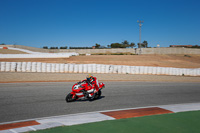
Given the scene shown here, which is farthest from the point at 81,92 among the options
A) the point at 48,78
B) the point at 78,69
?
the point at 78,69

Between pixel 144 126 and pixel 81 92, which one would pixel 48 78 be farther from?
pixel 144 126

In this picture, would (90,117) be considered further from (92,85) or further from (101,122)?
(92,85)

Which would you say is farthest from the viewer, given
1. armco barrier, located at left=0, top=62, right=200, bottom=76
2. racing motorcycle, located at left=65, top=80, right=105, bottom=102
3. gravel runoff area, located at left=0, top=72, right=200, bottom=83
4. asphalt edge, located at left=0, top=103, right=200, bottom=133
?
armco barrier, located at left=0, top=62, right=200, bottom=76

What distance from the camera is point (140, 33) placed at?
58844 millimetres

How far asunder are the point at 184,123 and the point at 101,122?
8.87 ft

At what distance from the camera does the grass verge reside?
5.45 meters

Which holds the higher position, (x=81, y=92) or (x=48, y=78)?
(x=81, y=92)

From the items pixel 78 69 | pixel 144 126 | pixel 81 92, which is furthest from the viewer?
pixel 78 69

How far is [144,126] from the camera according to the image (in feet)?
19.5

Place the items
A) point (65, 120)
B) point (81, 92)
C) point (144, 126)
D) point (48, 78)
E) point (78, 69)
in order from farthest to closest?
point (78, 69)
point (48, 78)
point (81, 92)
point (65, 120)
point (144, 126)

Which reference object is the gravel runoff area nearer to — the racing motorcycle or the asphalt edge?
the racing motorcycle

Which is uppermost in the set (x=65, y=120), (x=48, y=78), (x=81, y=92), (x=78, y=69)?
(x=78, y=69)

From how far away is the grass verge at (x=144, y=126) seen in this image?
17.9 ft

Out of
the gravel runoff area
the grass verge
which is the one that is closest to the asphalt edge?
the grass verge
